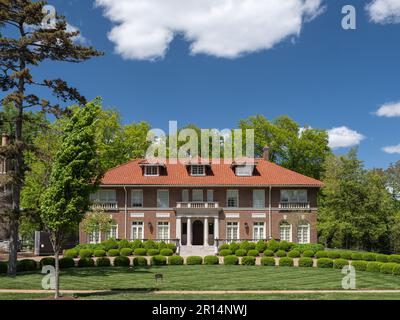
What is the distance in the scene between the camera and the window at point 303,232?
45.1 m

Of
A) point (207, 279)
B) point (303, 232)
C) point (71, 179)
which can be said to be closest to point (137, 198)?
point (303, 232)

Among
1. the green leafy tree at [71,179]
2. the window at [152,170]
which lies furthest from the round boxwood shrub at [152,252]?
the green leafy tree at [71,179]

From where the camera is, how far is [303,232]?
45219 mm

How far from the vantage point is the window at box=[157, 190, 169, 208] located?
45.7 m

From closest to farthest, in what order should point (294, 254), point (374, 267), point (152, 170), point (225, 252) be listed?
point (374, 267) → point (294, 254) → point (225, 252) → point (152, 170)

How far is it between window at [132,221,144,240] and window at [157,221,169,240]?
1.65 m

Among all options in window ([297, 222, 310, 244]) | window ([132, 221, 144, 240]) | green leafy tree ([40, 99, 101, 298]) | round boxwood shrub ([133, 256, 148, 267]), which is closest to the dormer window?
window ([297, 222, 310, 244])

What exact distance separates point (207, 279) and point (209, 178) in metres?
21.1

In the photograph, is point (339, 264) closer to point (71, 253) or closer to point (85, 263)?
point (85, 263)

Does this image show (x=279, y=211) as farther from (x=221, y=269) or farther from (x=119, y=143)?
(x=119, y=143)

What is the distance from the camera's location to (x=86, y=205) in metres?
20.9

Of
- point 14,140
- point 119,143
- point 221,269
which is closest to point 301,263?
point 221,269

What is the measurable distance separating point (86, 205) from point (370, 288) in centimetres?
1471

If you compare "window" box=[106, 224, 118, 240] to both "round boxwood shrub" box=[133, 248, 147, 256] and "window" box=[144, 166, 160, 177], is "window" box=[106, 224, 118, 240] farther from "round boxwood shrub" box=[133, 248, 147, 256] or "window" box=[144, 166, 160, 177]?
"round boxwood shrub" box=[133, 248, 147, 256]
